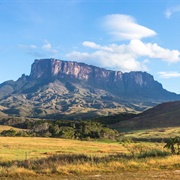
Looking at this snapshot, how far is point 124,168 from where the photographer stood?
63.1ft

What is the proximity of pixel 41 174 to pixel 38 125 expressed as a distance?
144826mm

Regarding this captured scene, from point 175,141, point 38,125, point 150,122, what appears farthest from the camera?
point 150,122

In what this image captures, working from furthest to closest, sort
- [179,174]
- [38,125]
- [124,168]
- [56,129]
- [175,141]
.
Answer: [38,125] < [56,129] < [175,141] < [124,168] < [179,174]

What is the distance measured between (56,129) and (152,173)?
5017 inches

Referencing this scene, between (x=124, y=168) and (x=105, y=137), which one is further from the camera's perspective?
(x=105, y=137)

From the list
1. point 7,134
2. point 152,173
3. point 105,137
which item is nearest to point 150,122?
point 105,137

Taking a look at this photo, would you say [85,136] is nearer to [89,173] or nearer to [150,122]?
[150,122]

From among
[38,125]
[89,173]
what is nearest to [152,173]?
[89,173]

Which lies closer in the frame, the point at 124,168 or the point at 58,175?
the point at 58,175

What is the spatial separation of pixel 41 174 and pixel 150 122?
175591 mm

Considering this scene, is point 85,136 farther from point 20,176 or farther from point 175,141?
point 20,176

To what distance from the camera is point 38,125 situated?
524ft

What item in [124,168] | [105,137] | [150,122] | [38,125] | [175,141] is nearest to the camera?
[124,168]

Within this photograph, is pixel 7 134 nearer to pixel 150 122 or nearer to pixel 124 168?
pixel 150 122
